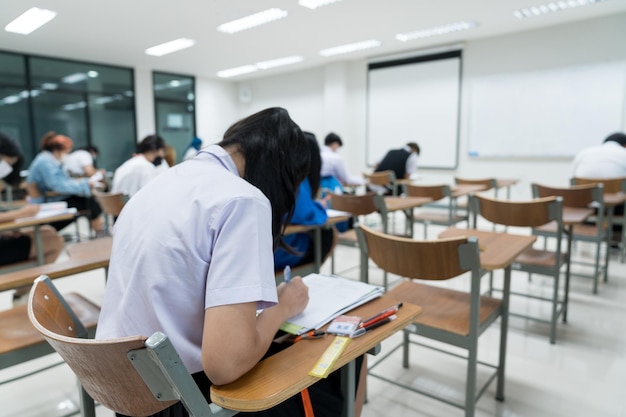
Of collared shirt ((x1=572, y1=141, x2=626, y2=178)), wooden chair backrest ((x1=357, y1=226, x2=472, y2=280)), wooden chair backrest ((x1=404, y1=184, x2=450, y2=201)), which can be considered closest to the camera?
wooden chair backrest ((x1=357, y1=226, x2=472, y2=280))

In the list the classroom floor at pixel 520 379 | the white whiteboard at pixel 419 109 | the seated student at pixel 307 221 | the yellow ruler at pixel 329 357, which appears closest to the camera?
the yellow ruler at pixel 329 357

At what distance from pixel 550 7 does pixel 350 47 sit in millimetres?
2936

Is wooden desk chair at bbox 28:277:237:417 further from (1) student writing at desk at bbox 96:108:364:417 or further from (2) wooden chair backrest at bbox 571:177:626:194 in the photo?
(2) wooden chair backrest at bbox 571:177:626:194

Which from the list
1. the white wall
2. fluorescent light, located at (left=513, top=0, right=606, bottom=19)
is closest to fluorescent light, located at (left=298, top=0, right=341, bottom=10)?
the white wall

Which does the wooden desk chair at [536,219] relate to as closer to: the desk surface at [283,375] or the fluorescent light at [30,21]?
the desk surface at [283,375]

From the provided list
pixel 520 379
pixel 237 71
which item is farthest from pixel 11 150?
pixel 237 71

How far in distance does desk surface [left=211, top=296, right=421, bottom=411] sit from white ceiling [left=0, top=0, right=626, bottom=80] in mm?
4453

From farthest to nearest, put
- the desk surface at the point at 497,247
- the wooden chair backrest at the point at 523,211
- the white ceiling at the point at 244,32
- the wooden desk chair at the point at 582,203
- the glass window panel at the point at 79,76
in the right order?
the glass window panel at the point at 79,76, the white ceiling at the point at 244,32, the wooden desk chair at the point at 582,203, the wooden chair backrest at the point at 523,211, the desk surface at the point at 497,247

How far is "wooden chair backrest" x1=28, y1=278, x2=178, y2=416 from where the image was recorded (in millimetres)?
604

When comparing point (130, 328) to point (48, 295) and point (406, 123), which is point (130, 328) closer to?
point (48, 295)

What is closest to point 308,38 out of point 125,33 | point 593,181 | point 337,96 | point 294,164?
point 337,96

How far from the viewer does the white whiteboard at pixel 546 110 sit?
5.43 m

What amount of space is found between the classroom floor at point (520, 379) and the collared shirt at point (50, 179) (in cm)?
234

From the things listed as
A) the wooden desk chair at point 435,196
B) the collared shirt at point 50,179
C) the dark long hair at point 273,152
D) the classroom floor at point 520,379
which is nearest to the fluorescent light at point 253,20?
the collared shirt at point 50,179
